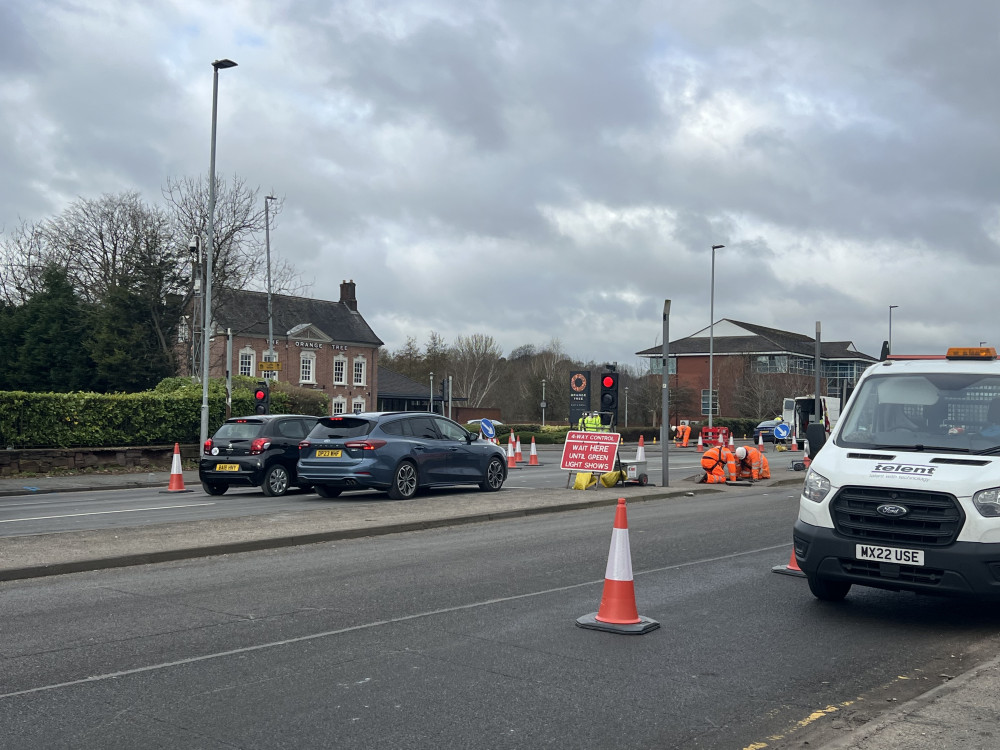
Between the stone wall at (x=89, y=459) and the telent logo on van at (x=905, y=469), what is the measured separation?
23730 millimetres

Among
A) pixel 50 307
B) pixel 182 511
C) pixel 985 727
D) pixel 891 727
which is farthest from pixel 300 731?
pixel 50 307

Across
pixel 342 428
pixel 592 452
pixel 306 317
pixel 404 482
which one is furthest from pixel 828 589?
pixel 306 317

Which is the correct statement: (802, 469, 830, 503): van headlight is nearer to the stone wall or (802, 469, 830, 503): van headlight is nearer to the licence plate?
the licence plate

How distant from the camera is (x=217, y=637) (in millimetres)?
6793

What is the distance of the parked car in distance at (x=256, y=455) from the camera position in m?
19.1

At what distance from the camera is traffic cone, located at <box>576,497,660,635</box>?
7082mm

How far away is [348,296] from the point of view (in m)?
79.3

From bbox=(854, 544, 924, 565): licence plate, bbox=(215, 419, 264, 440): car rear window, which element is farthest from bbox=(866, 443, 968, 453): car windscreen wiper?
bbox=(215, 419, 264, 440): car rear window

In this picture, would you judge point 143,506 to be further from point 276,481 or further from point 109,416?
point 109,416

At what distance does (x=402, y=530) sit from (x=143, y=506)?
6416 millimetres

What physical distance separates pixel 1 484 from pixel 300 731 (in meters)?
21.0

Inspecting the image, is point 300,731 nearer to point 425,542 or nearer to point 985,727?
point 985,727

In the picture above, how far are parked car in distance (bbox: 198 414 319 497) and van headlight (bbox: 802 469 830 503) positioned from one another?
42.6 feet

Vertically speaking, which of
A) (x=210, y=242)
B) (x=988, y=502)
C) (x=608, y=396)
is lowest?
(x=988, y=502)
